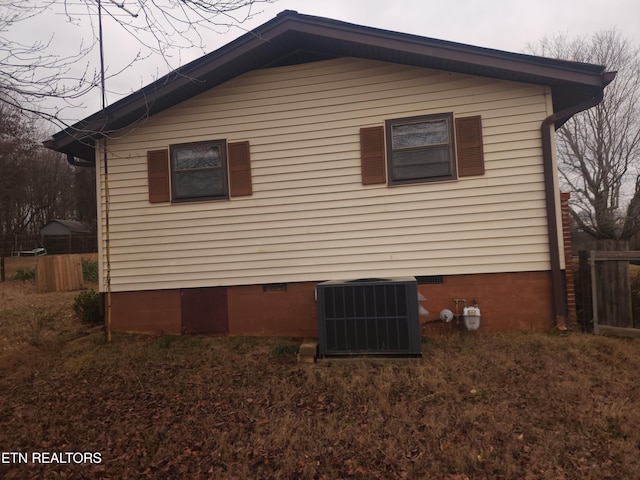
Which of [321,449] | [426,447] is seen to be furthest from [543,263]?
[321,449]

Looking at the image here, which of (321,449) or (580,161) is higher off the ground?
(580,161)

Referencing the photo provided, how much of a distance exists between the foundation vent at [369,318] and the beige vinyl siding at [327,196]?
135cm

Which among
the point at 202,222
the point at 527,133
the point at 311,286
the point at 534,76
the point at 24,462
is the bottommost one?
the point at 24,462

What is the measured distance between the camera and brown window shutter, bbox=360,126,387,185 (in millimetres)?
6320

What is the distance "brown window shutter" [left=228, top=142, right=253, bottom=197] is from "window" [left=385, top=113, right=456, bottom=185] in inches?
88.6

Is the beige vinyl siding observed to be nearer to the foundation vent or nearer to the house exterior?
the house exterior

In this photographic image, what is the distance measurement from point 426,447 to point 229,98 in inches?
229

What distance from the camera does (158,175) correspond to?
6.90 meters

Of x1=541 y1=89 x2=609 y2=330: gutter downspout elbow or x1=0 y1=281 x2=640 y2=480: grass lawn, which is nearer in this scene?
x1=0 y1=281 x2=640 y2=480: grass lawn

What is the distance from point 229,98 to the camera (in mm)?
6801

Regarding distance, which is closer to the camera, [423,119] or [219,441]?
[219,441]

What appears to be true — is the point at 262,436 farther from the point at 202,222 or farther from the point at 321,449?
the point at 202,222

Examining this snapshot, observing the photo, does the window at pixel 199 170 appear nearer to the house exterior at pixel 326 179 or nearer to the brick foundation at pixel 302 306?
the house exterior at pixel 326 179

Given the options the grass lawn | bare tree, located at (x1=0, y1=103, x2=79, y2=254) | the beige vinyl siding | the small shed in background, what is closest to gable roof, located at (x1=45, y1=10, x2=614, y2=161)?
the beige vinyl siding
